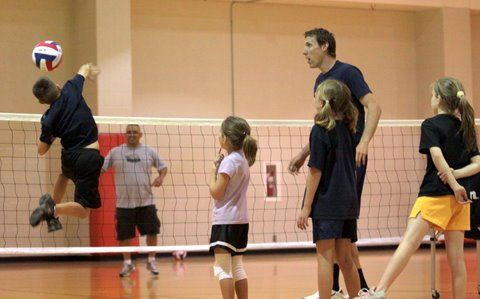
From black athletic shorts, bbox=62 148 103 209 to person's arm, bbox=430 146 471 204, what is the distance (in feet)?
10.7

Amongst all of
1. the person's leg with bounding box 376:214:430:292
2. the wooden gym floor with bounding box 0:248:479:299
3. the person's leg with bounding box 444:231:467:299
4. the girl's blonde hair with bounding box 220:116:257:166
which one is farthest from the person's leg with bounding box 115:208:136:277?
the person's leg with bounding box 444:231:467:299

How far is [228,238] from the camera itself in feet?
18.6

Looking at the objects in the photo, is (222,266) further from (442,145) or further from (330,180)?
(442,145)

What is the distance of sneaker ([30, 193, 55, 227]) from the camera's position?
690 centimetres

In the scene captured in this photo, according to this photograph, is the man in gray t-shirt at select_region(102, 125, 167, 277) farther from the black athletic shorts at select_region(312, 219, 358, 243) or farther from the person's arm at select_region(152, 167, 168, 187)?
the black athletic shorts at select_region(312, 219, 358, 243)

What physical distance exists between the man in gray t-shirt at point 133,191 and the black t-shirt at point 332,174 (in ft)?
17.2

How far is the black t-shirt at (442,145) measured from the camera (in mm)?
5355

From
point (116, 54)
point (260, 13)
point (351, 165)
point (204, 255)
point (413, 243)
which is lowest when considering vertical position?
point (204, 255)

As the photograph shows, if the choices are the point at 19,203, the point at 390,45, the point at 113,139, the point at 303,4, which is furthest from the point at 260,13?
the point at 19,203

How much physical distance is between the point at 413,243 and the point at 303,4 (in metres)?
9.54

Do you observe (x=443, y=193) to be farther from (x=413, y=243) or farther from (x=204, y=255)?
(x=204, y=255)

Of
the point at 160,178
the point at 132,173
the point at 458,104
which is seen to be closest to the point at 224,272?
the point at 458,104

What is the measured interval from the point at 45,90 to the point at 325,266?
3218 mm

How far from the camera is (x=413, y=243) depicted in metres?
5.37
